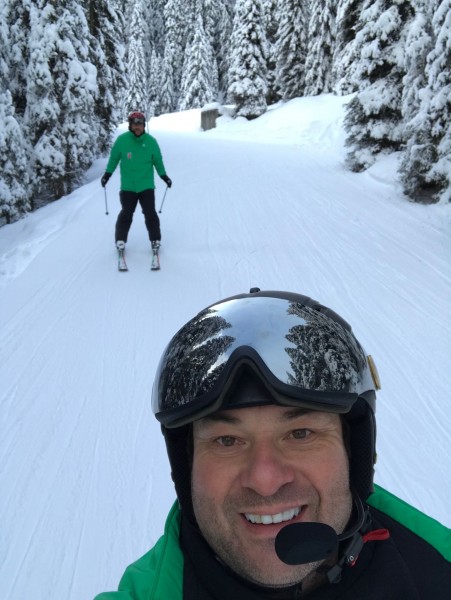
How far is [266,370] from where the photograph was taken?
1410 mm

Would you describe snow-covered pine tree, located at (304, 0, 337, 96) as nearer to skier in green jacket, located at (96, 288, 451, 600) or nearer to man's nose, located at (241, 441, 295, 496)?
skier in green jacket, located at (96, 288, 451, 600)

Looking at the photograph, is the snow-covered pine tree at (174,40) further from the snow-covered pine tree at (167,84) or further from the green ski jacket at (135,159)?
the green ski jacket at (135,159)

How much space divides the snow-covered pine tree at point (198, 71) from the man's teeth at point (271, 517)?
157 feet

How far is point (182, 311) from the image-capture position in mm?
5926

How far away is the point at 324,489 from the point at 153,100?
62.7 m

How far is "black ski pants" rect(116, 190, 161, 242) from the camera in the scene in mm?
7189

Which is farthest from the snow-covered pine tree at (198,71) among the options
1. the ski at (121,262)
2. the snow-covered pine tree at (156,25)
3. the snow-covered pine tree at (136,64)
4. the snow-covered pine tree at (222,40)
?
the ski at (121,262)

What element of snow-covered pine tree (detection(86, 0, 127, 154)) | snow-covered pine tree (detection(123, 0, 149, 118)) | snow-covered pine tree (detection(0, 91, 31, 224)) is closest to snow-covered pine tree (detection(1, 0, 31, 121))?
snow-covered pine tree (detection(0, 91, 31, 224))

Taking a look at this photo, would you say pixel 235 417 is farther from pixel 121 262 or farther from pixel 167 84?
pixel 167 84

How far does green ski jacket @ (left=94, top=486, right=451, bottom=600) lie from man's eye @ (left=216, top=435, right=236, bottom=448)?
32 centimetres

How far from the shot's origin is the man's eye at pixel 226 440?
137 centimetres

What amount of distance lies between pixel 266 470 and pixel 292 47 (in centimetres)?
3632

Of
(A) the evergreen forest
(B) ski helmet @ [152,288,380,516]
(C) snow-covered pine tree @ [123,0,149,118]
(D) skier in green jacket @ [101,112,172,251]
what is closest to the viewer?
(B) ski helmet @ [152,288,380,516]

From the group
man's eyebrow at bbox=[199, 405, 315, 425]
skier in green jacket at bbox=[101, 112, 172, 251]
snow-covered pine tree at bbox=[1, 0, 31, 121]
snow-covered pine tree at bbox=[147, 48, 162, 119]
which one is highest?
snow-covered pine tree at bbox=[1, 0, 31, 121]
